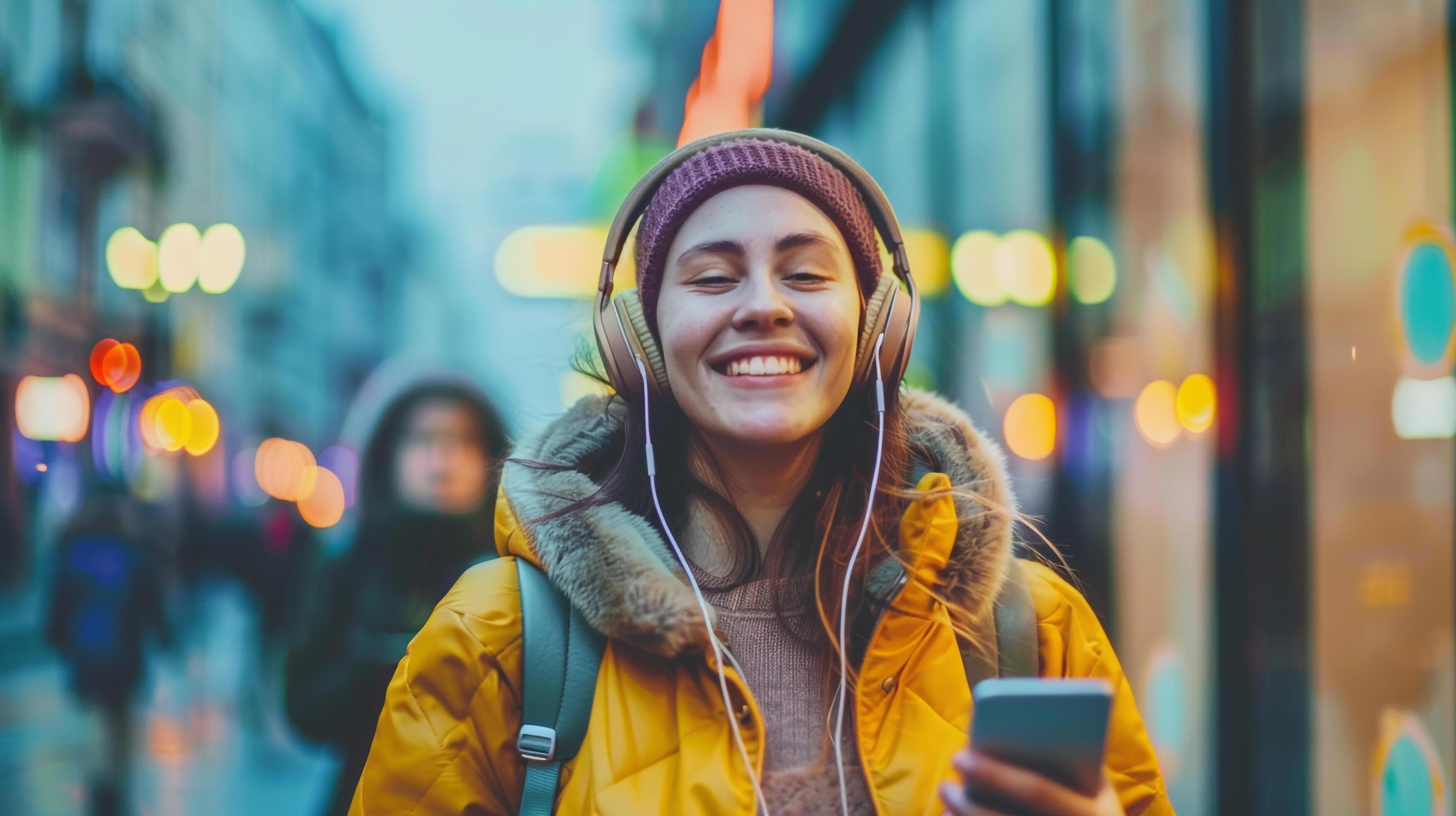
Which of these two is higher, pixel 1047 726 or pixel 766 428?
pixel 766 428

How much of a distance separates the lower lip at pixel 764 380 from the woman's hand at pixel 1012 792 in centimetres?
57

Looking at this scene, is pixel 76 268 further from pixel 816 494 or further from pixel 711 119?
pixel 711 119

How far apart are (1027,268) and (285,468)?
19367 mm

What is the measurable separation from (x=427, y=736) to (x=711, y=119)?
12.3 meters

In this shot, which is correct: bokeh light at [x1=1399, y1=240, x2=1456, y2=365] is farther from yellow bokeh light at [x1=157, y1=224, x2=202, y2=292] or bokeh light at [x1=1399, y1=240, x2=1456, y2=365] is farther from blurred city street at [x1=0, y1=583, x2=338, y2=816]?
yellow bokeh light at [x1=157, y1=224, x2=202, y2=292]

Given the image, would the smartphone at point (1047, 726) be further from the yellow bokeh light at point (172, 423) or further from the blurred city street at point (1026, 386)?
the yellow bokeh light at point (172, 423)

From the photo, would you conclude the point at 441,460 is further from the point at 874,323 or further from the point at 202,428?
the point at 202,428

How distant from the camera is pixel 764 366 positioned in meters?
1.48

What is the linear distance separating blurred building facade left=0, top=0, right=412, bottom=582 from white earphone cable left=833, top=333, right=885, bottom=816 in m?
3.81

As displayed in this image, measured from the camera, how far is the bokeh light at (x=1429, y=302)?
3.26 metres

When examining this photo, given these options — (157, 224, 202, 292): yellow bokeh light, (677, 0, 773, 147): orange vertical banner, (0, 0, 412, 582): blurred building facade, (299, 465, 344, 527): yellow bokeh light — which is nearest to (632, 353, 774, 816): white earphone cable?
(0, 0, 412, 582): blurred building facade

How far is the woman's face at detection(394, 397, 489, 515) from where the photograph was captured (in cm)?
336

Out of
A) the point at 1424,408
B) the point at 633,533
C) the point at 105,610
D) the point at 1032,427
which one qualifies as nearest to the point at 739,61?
the point at 1032,427

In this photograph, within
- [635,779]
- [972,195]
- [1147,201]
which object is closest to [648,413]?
[635,779]
